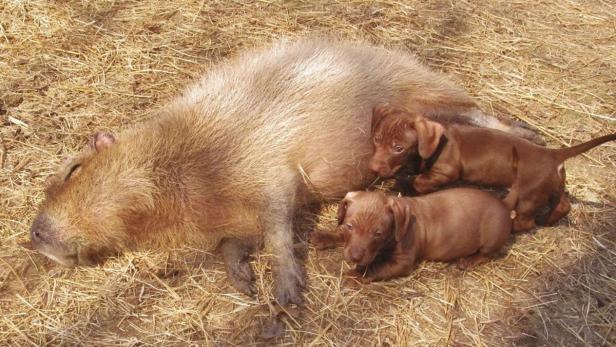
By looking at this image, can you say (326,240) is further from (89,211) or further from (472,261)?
(89,211)

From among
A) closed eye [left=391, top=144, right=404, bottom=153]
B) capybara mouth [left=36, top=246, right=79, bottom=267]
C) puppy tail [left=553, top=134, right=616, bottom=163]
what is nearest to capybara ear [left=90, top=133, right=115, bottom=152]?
capybara mouth [left=36, top=246, right=79, bottom=267]

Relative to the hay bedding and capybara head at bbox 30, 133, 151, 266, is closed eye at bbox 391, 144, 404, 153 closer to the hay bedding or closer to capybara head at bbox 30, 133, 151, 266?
the hay bedding

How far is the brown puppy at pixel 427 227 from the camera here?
313cm

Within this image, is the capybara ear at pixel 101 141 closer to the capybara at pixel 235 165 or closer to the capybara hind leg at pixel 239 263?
the capybara at pixel 235 165

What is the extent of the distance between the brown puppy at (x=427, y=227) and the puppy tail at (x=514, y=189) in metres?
0.05

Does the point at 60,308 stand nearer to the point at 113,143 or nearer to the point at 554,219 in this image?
the point at 113,143

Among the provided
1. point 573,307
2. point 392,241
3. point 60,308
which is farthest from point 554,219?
point 60,308

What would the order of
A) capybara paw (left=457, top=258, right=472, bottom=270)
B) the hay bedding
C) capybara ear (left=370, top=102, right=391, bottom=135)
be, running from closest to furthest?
the hay bedding → capybara paw (left=457, top=258, right=472, bottom=270) → capybara ear (left=370, top=102, right=391, bottom=135)

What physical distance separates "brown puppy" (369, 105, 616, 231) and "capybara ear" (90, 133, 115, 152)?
63.0 inches

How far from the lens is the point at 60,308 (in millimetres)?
3236

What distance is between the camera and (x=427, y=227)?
3273 mm

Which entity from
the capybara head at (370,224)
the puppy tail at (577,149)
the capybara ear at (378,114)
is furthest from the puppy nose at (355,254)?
the puppy tail at (577,149)

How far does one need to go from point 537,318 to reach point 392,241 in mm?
902

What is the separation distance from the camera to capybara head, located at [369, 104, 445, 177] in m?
3.52
